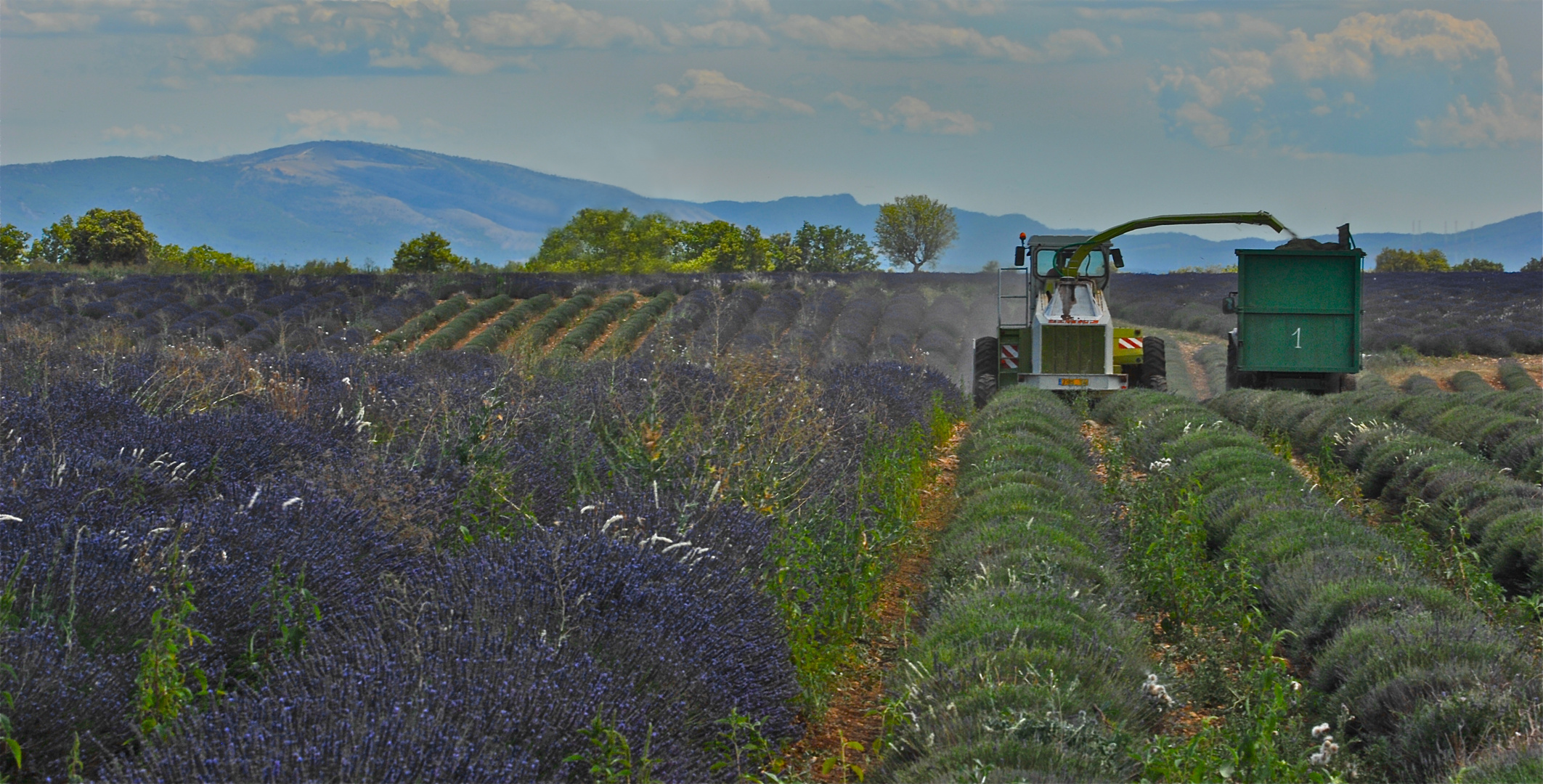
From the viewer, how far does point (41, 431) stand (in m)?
6.66

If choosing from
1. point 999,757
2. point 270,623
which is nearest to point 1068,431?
point 999,757

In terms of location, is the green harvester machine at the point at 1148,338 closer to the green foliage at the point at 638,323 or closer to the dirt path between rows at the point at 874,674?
the dirt path between rows at the point at 874,674

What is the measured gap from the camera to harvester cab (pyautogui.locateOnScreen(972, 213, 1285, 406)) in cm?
1556

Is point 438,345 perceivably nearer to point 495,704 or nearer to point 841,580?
point 841,580

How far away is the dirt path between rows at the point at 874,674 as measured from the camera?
14.9 ft

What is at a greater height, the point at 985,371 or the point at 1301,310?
the point at 1301,310

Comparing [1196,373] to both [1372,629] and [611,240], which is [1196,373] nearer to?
[1372,629]

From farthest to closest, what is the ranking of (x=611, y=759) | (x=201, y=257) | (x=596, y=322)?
(x=201, y=257)
(x=596, y=322)
(x=611, y=759)

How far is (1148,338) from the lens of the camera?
56.5 feet

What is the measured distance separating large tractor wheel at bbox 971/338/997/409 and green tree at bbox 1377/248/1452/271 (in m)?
62.6

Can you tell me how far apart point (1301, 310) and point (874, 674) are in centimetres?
1176

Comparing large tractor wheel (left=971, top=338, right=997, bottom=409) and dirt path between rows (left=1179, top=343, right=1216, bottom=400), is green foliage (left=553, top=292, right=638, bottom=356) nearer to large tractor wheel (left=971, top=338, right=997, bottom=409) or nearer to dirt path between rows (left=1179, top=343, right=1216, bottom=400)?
large tractor wheel (left=971, top=338, right=997, bottom=409)

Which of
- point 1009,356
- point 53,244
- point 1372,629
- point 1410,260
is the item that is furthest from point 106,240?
point 1410,260

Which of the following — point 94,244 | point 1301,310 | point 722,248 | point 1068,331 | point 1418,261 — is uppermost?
point 722,248
